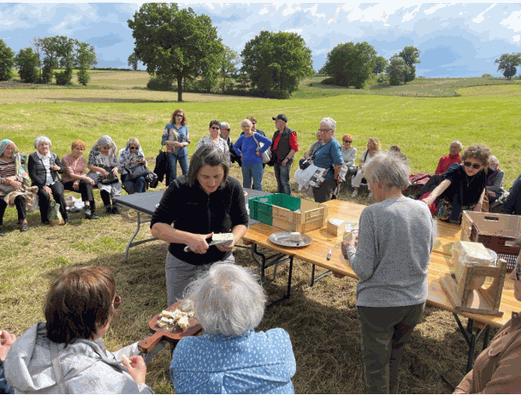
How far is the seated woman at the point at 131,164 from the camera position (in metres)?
7.38

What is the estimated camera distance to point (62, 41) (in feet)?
203

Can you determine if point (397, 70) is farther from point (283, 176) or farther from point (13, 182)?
point (13, 182)

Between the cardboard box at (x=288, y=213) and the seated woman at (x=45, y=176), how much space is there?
174 inches

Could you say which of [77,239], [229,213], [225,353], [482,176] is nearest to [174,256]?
[229,213]

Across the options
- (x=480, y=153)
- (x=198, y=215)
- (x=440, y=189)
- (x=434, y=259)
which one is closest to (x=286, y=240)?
(x=198, y=215)

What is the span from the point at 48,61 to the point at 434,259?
74.2m

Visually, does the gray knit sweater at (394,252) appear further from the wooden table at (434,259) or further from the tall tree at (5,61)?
the tall tree at (5,61)

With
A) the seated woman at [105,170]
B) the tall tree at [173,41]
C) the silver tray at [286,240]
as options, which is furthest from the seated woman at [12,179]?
the tall tree at [173,41]

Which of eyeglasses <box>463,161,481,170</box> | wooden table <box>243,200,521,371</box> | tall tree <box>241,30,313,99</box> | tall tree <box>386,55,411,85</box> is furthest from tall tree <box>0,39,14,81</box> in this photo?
tall tree <box>386,55,411,85</box>

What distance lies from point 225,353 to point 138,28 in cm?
4373

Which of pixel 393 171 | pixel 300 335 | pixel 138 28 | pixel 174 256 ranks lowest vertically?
pixel 300 335

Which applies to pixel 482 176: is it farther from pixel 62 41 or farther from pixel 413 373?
pixel 62 41

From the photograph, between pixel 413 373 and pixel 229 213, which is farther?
pixel 413 373

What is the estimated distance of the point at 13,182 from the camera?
6.18m
